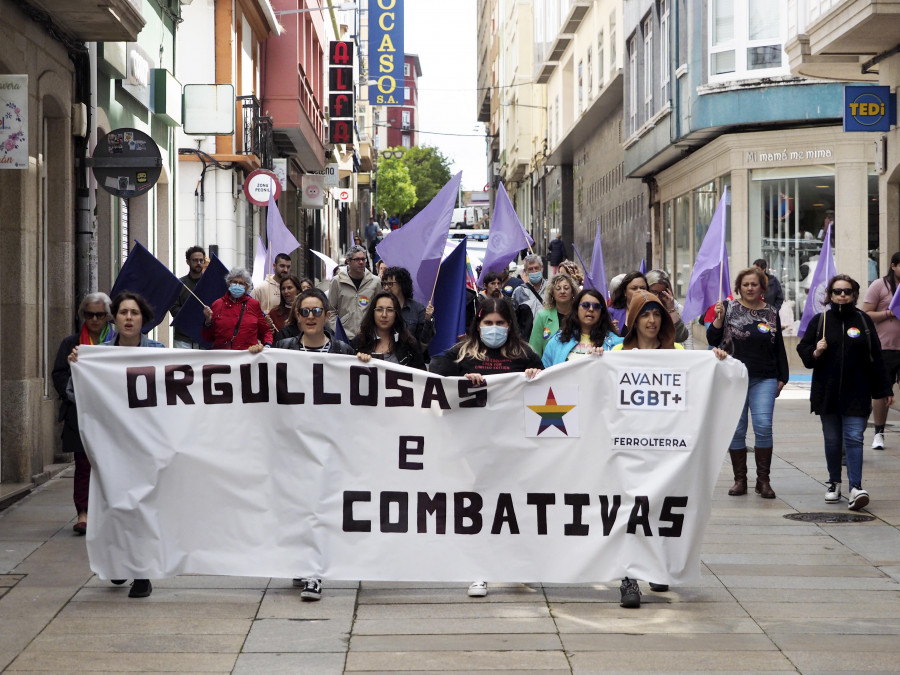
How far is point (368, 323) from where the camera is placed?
26.9 feet

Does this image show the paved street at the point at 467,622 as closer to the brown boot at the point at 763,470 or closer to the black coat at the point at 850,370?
the black coat at the point at 850,370

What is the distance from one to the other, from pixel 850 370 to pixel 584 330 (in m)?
2.62

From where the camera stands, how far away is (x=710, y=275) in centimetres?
1193

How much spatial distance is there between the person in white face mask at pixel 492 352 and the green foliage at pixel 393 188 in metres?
103

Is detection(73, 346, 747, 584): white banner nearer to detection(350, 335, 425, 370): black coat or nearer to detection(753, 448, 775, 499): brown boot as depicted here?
detection(350, 335, 425, 370): black coat

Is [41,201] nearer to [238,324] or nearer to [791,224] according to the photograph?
[238,324]

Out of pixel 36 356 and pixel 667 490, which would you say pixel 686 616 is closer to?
pixel 667 490

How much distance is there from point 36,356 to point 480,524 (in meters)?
5.59

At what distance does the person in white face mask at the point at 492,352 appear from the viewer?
7406 millimetres

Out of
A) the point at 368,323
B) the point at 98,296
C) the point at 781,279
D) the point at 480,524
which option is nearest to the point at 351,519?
the point at 480,524

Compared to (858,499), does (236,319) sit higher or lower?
higher

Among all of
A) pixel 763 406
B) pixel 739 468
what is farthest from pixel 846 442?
pixel 739 468

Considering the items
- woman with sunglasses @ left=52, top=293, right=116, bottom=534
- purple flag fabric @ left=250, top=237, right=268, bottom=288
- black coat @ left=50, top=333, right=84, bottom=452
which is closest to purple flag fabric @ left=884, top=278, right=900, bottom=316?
purple flag fabric @ left=250, top=237, right=268, bottom=288

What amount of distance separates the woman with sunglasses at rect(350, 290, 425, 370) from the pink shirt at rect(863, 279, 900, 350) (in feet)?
20.9
